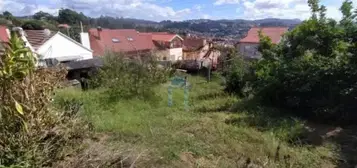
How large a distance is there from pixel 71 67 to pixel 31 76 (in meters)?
7.22

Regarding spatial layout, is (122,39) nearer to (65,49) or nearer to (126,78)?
(65,49)

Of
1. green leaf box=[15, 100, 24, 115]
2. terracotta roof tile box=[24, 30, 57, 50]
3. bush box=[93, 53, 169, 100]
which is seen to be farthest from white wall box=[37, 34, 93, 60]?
green leaf box=[15, 100, 24, 115]

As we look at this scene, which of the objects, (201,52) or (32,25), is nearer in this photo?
(201,52)

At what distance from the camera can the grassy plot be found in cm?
352

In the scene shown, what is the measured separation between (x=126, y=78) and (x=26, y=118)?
12.8 ft

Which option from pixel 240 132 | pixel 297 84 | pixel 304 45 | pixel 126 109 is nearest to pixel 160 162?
pixel 240 132

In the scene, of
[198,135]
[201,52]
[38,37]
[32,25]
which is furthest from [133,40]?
[198,135]

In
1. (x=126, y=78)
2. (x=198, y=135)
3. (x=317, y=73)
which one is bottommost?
(x=198, y=135)

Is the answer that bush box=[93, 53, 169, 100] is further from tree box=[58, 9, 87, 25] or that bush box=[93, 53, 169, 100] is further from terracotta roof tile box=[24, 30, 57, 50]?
tree box=[58, 9, 87, 25]

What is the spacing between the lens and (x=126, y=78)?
22.6ft

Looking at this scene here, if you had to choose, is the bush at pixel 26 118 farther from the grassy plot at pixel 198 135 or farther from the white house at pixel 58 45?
the white house at pixel 58 45

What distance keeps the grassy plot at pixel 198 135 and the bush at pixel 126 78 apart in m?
0.35

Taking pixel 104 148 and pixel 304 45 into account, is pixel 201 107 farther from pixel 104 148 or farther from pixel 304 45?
pixel 104 148

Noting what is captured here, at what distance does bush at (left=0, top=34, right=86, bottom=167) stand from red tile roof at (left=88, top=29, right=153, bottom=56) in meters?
22.4
